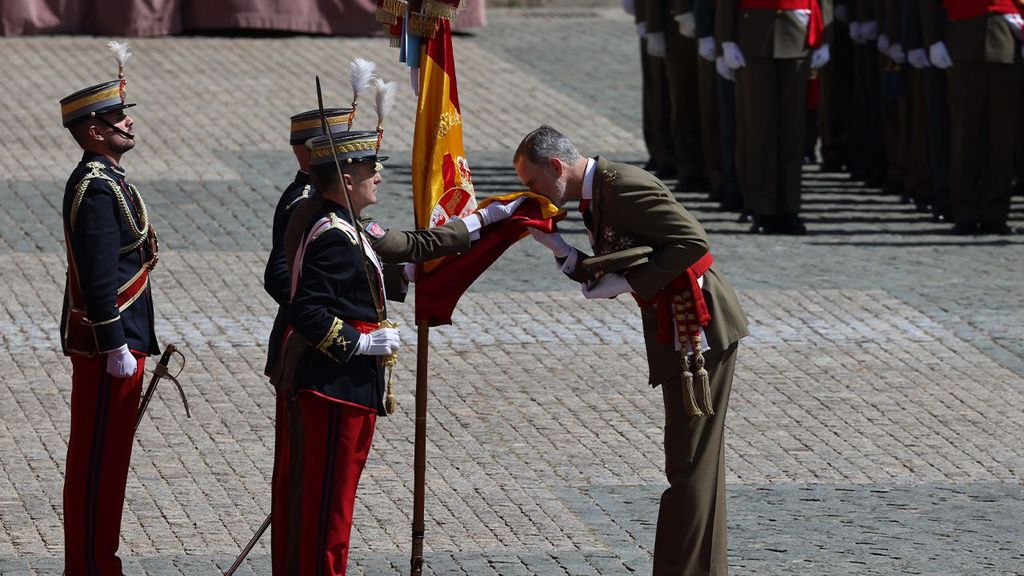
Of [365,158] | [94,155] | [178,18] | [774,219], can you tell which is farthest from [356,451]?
[178,18]

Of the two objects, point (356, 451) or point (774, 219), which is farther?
point (774, 219)

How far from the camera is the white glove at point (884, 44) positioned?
14.0 m

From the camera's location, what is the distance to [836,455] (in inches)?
323

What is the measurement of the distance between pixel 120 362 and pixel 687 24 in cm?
836

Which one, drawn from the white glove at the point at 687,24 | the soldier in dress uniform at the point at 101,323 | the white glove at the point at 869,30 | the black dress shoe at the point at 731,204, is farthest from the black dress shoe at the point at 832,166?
the soldier in dress uniform at the point at 101,323

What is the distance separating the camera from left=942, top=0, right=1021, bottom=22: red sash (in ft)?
41.5

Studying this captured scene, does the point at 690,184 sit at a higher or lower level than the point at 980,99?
lower

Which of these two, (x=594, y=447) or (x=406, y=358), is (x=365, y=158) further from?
(x=406, y=358)

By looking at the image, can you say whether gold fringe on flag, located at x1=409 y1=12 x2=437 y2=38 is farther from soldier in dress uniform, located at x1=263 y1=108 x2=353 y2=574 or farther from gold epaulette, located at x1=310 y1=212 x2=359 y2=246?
gold epaulette, located at x1=310 y1=212 x2=359 y2=246

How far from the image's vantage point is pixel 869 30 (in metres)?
14.5

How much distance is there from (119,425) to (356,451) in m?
0.96

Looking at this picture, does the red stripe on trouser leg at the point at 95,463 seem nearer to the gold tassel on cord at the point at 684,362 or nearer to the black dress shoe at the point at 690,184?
the gold tassel on cord at the point at 684,362

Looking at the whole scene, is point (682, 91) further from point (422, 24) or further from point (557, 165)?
point (557, 165)

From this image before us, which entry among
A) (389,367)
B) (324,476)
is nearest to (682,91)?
(389,367)
